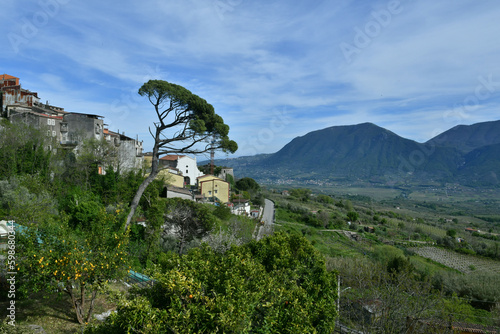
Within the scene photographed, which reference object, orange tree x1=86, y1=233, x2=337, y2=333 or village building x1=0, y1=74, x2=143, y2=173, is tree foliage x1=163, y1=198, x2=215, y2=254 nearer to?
village building x1=0, y1=74, x2=143, y2=173

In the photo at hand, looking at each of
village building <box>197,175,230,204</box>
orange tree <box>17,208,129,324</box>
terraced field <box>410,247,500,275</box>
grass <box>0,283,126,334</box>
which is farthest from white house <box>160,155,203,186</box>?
orange tree <box>17,208,129,324</box>

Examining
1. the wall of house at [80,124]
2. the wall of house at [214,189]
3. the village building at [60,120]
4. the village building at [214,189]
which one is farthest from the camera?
the wall of house at [214,189]

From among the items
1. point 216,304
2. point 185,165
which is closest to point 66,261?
point 216,304

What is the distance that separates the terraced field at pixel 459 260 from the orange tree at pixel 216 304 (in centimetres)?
3657

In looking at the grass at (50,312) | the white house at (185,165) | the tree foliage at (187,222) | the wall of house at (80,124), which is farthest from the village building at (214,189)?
the grass at (50,312)

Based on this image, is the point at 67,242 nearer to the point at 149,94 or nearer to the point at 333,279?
the point at 333,279

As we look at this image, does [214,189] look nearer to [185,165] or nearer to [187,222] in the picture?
[185,165]

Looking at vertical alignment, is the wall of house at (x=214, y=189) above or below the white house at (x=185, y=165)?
below

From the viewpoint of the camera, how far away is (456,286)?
23.9 metres

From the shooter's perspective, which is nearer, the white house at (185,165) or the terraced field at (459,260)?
the terraced field at (459,260)

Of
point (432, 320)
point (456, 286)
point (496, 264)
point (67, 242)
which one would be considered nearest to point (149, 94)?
point (67, 242)

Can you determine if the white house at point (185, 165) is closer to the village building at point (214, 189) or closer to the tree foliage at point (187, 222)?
the village building at point (214, 189)

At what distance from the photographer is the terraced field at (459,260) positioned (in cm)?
3444

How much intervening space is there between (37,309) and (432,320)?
42.6 ft
